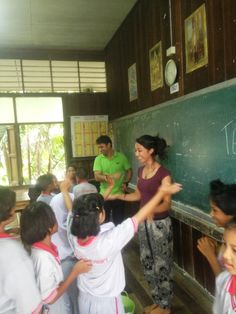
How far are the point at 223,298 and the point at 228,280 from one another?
0.07 m

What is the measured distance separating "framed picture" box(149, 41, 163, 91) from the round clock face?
0.21 metres

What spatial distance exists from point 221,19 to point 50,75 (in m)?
3.70

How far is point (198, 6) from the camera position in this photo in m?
2.27

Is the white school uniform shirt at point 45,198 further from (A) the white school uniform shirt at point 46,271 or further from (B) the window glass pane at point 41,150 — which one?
(B) the window glass pane at point 41,150

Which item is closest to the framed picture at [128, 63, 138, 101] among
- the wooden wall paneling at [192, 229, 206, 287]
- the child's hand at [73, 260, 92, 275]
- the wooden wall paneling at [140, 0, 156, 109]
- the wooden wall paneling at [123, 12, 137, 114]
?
the wooden wall paneling at [123, 12, 137, 114]

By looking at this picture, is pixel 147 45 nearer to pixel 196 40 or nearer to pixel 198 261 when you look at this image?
pixel 196 40

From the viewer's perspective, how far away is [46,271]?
1.26 metres

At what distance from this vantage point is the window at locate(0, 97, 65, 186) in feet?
16.3

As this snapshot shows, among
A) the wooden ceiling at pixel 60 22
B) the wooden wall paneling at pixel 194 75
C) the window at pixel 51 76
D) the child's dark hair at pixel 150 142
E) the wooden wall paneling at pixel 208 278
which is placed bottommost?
the wooden wall paneling at pixel 208 278

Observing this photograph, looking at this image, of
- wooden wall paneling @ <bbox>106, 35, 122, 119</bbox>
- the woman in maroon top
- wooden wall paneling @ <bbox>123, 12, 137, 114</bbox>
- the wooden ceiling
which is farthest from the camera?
wooden wall paneling @ <bbox>106, 35, 122, 119</bbox>

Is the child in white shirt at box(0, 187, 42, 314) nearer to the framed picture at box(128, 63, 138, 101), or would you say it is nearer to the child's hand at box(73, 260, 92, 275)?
the child's hand at box(73, 260, 92, 275)

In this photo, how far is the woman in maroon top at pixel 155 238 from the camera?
2.23m

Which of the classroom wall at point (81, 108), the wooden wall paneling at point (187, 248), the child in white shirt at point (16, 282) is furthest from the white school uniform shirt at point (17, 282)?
the classroom wall at point (81, 108)

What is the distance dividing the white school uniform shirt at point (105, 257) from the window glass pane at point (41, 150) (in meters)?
3.93
